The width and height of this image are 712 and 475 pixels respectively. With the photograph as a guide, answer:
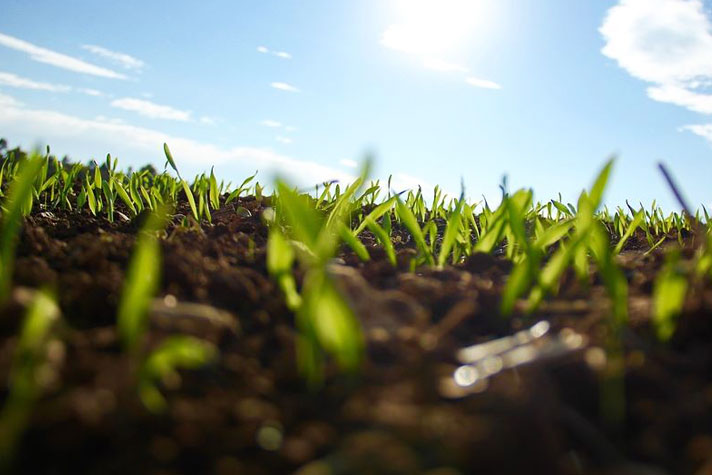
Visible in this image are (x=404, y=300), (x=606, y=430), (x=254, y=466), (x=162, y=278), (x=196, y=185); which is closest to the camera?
(x=254, y=466)

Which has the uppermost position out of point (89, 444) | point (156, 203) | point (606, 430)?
point (156, 203)

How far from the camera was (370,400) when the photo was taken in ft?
2.24

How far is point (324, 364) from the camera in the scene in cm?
79

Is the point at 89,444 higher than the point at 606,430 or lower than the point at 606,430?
lower

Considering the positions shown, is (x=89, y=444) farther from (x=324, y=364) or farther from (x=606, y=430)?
(x=606, y=430)

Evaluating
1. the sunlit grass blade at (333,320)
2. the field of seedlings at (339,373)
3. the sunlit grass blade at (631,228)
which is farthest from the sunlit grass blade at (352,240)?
the sunlit grass blade at (631,228)

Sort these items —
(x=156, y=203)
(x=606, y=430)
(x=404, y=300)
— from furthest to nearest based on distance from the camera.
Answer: (x=156, y=203) → (x=404, y=300) → (x=606, y=430)

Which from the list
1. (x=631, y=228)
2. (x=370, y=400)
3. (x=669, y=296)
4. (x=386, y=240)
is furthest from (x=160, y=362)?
(x=631, y=228)

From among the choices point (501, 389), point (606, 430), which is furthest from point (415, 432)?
point (606, 430)

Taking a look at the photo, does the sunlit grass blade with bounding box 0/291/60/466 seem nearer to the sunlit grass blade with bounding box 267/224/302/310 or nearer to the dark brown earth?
the dark brown earth

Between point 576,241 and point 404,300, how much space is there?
1.08ft

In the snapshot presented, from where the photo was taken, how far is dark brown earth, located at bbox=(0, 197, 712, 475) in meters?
0.61

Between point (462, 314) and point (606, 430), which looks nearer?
point (606, 430)

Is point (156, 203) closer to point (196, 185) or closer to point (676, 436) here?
point (196, 185)
